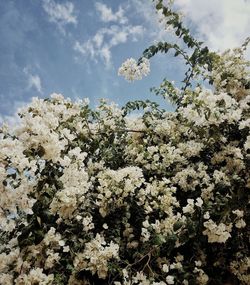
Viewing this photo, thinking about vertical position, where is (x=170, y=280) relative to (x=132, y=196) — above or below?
below

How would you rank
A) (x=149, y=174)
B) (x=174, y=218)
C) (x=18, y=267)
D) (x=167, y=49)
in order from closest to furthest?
1. (x=18, y=267)
2. (x=174, y=218)
3. (x=149, y=174)
4. (x=167, y=49)

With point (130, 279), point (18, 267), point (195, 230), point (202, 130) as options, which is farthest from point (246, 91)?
point (18, 267)

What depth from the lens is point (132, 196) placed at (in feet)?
13.0

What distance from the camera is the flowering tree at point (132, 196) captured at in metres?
3.11

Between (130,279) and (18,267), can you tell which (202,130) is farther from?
(18,267)

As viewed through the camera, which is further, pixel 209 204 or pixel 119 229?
pixel 119 229

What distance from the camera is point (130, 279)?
11.5 ft

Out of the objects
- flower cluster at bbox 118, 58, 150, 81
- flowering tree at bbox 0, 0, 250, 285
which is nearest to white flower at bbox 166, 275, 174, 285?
flowering tree at bbox 0, 0, 250, 285

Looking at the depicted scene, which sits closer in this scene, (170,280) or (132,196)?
(170,280)

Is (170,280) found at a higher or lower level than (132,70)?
lower

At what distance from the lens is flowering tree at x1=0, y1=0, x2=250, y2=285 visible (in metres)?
3.11

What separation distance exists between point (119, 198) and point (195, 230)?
698 mm

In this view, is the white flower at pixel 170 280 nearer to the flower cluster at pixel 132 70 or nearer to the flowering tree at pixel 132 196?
the flowering tree at pixel 132 196

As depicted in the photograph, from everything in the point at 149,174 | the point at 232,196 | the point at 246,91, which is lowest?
the point at 232,196
